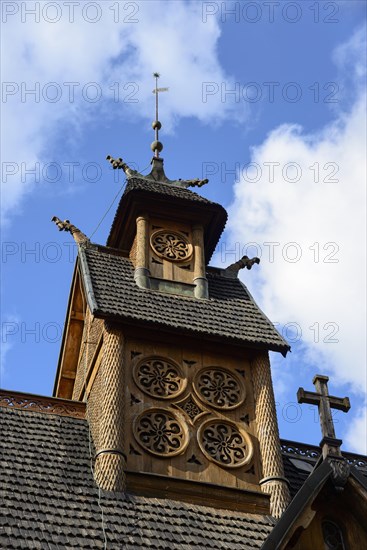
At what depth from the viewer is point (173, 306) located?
1536 cm

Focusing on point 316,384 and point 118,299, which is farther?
point 118,299

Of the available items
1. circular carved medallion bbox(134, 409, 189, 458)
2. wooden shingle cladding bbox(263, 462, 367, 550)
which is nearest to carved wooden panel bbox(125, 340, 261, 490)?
circular carved medallion bbox(134, 409, 189, 458)

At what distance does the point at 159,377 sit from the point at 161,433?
3.09ft

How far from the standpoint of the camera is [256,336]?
15.1 m

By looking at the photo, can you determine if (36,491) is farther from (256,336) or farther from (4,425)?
(256,336)

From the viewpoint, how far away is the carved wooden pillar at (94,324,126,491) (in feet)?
42.0

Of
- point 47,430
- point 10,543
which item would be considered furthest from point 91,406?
point 10,543

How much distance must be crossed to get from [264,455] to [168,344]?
7.03ft

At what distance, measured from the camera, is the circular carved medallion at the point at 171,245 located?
16.5 metres

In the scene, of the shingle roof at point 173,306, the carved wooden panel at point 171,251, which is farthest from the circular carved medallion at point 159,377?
the carved wooden panel at point 171,251

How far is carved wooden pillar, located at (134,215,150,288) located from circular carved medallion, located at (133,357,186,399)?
1.65 metres

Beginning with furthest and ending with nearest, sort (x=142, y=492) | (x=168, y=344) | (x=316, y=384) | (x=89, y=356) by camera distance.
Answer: (x=89, y=356), (x=168, y=344), (x=142, y=492), (x=316, y=384)

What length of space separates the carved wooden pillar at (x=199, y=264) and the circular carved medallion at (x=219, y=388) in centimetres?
172

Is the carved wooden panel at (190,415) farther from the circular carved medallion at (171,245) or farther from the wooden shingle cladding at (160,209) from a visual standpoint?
the wooden shingle cladding at (160,209)
